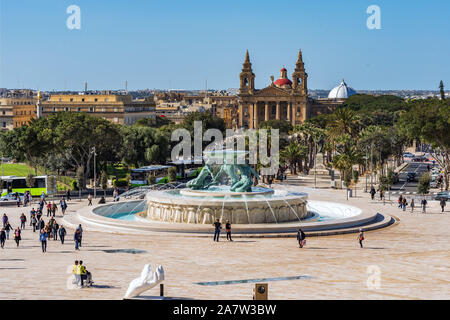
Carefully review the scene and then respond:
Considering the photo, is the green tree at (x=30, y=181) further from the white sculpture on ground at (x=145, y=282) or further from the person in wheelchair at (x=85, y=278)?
the white sculpture on ground at (x=145, y=282)

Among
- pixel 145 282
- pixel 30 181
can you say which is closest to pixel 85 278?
pixel 145 282

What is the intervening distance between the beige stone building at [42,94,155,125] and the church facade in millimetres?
34776

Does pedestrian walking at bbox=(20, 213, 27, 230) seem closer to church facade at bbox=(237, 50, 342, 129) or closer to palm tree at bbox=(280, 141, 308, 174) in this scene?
palm tree at bbox=(280, 141, 308, 174)

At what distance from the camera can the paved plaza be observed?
61.8 feet

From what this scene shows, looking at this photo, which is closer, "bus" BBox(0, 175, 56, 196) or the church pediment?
"bus" BBox(0, 175, 56, 196)

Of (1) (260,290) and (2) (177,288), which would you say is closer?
(1) (260,290)

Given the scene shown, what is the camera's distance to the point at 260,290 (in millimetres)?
15016

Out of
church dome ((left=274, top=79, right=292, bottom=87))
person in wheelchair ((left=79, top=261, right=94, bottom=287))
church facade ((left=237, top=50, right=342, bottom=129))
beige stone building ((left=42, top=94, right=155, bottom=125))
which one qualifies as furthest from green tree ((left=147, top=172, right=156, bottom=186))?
church dome ((left=274, top=79, right=292, bottom=87))

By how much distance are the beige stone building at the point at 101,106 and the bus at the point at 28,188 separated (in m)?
75.6

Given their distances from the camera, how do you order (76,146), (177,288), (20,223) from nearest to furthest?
(177,288)
(20,223)
(76,146)

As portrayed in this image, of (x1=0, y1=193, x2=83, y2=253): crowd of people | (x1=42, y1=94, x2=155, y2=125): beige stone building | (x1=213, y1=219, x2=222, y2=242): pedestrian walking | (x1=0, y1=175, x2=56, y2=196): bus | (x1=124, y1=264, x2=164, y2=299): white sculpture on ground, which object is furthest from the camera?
(x1=42, y1=94, x2=155, y2=125): beige stone building

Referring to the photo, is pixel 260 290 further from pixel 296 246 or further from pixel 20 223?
pixel 20 223
